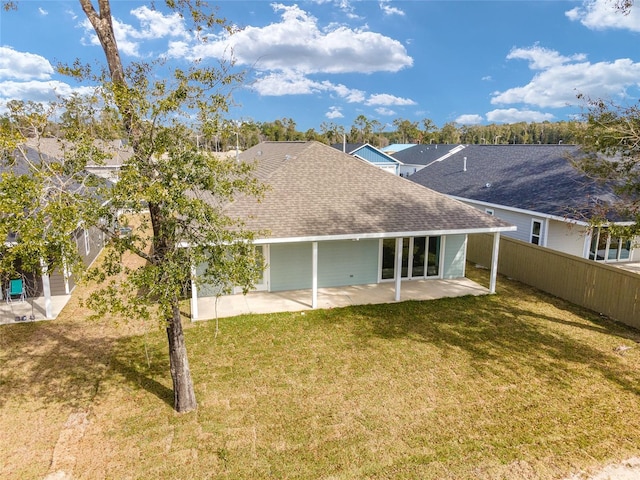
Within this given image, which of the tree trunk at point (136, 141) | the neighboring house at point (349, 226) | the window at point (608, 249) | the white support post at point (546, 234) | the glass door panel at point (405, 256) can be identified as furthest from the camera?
the window at point (608, 249)

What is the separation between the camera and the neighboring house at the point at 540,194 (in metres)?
17.2

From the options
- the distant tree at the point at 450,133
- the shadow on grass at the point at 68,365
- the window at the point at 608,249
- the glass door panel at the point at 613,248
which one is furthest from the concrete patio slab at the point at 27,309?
the distant tree at the point at 450,133

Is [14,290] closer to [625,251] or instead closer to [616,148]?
[616,148]

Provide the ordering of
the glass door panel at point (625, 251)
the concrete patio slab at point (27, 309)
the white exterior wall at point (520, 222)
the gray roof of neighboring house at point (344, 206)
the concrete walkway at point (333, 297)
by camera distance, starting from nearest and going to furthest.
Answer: the concrete patio slab at point (27, 309), the concrete walkway at point (333, 297), the gray roof of neighboring house at point (344, 206), the glass door panel at point (625, 251), the white exterior wall at point (520, 222)

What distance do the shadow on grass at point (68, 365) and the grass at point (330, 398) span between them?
0.04 metres

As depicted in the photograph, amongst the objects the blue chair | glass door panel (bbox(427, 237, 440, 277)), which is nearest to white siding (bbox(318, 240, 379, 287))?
glass door panel (bbox(427, 237, 440, 277))

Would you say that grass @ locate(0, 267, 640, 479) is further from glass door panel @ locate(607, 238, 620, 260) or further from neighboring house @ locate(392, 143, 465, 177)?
neighboring house @ locate(392, 143, 465, 177)

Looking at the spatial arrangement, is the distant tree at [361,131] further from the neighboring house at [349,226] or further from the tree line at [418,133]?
the neighboring house at [349,226]

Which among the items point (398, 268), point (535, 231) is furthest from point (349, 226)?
point (535, 231)

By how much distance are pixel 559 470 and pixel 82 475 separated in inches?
288

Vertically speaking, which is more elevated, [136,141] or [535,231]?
[136,141]

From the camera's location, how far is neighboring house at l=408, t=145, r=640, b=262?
17.2m

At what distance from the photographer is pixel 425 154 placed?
52500 mm

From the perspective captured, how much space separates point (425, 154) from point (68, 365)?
48.3 meters
